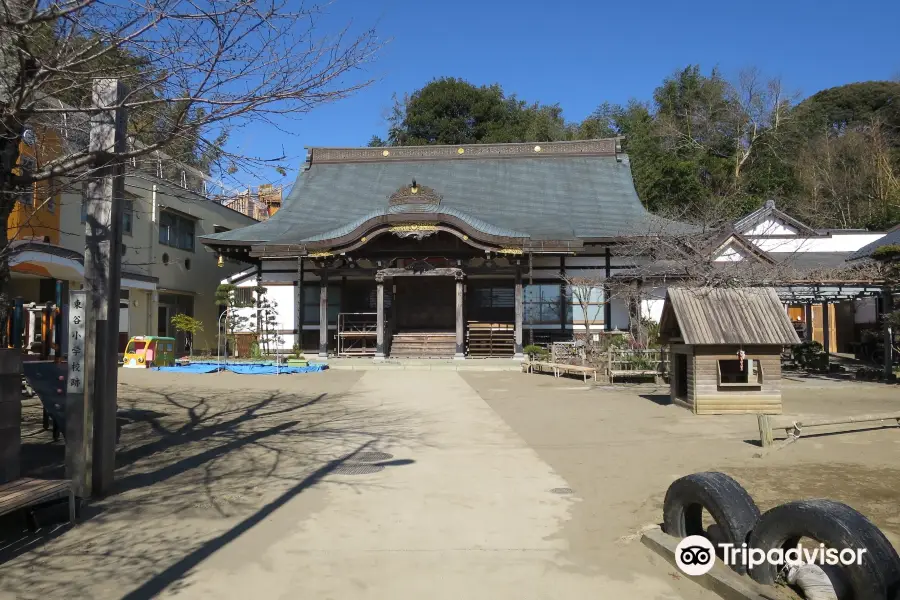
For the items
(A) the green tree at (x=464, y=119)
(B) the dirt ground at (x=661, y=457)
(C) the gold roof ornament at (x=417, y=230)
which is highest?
(A) the green tree at (x=464, y=119)

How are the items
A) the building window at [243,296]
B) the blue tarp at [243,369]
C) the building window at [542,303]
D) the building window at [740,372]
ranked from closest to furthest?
the building window at [740,372]
the blue tarp at [243,369]
the building window at [542,303]
the building window at [243,296]

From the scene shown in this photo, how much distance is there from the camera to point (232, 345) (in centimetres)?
2353

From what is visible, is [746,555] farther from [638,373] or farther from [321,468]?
[638,373]

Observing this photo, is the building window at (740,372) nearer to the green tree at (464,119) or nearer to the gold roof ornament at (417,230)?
the gold roof ornament at (417,230)

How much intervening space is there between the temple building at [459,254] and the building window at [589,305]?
0.17ft

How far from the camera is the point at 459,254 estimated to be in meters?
21.3

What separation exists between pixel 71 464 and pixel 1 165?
2592 millimetres

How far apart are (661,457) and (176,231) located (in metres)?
23.6

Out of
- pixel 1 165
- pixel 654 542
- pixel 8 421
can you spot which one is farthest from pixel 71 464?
pixel 654 542

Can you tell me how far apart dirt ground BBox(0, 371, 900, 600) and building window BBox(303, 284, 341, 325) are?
1060 cm

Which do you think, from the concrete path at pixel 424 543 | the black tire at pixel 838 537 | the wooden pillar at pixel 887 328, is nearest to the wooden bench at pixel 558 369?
the wooden pillar at pixel 887 328

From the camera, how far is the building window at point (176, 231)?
24.4m

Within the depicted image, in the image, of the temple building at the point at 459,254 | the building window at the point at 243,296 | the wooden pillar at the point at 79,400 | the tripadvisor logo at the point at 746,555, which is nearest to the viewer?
the tripadvisor logo at the point at 746,555

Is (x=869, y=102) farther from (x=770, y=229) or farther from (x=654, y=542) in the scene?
(x=654, y=542)
